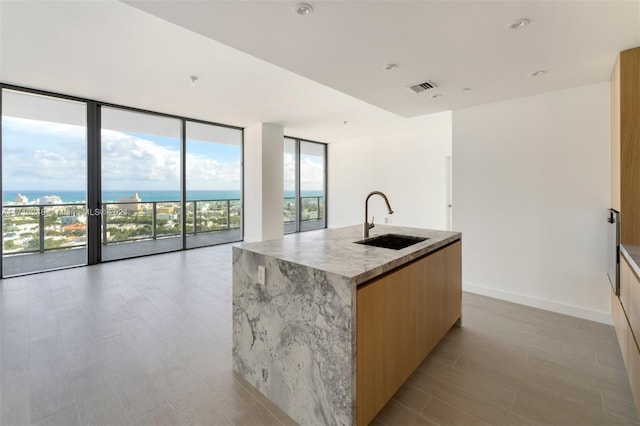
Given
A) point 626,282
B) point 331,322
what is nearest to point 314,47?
point 331,322

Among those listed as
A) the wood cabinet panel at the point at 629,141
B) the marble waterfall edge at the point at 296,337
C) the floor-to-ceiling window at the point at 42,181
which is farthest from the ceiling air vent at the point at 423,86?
the floor-to-ceiling window at the point at 42,181

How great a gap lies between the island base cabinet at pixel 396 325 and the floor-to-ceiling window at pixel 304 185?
5.80 metres

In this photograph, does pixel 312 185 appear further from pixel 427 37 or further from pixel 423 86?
pixel 427 37

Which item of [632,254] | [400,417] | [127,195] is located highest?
[127,195]

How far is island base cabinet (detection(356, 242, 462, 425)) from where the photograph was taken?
55.9 inches

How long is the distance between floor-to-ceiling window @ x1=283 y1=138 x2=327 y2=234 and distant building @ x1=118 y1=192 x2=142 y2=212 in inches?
132

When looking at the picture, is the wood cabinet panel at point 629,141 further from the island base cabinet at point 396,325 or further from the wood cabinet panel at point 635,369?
the island base cabinet at point 396,325

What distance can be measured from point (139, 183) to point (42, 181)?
4.31 ft

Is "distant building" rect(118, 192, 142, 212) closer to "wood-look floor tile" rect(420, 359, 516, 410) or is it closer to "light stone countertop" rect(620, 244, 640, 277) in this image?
"wood-look floor tile" rect(420, 359, 516, 410)

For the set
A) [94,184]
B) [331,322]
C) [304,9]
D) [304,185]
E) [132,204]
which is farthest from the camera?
[304,185]

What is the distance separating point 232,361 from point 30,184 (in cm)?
462

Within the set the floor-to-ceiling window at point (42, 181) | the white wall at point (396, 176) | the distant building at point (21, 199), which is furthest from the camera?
the white wall at point (396, 176)

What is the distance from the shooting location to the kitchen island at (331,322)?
4.54ft

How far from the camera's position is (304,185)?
8.38 metres
